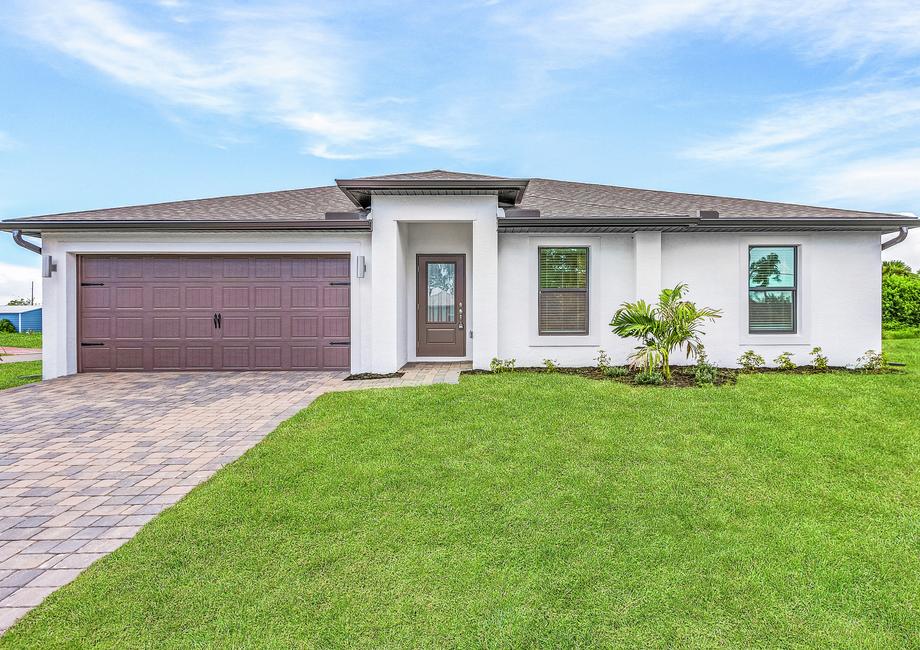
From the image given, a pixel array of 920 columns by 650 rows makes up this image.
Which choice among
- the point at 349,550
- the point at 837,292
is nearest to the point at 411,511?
the point at 349,550

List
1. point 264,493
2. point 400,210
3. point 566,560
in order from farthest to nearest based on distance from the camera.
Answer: point 400,210 → point 264,493 → point 566,560

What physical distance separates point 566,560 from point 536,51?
488 inches

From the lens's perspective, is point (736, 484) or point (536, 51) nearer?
point (736, 484)

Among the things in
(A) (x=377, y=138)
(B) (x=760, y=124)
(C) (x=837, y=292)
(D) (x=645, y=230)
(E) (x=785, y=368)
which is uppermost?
(A) (x=377, y=138)

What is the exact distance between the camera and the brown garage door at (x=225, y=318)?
914cm

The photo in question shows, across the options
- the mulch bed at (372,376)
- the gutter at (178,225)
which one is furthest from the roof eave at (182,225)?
the mulch bed at (372,376)

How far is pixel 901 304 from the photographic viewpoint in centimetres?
1516

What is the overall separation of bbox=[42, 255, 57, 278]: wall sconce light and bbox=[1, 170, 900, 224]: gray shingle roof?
2.54 feet

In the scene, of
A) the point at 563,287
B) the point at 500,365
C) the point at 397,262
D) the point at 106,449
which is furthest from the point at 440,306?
the point at 106,449

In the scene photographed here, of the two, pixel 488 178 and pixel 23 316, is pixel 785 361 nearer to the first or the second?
pixel 488 178

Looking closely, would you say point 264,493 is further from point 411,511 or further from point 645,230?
point 645,230

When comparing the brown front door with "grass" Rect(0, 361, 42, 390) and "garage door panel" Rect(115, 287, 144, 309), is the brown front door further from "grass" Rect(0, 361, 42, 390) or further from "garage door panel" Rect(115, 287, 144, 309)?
"grass" Rect(0, 361, 42, 390)

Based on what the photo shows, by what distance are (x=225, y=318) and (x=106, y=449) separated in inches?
196

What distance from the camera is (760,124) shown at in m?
13.0
